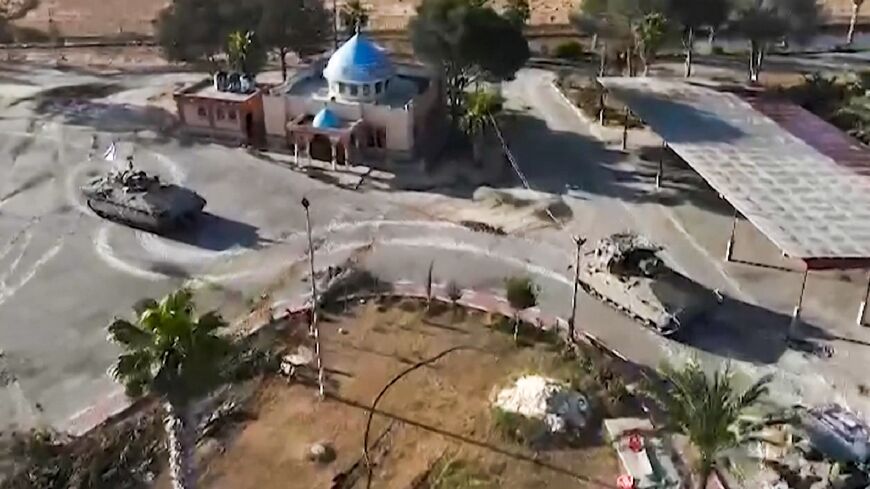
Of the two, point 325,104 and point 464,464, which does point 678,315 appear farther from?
point 325,104

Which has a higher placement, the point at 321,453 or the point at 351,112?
the point at 351,112

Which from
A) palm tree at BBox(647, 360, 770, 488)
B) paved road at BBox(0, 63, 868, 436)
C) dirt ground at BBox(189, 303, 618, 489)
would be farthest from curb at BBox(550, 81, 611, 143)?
palm tree at BBox(647, 360, 770, 488)

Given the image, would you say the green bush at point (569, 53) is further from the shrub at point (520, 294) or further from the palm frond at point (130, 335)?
the palm frond at point (130, 335)

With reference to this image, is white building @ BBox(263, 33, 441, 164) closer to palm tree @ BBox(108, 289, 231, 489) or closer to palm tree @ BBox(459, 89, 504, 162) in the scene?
palm tree @ BBox(459, 89, 504, 162)

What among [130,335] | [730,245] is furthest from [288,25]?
[130,335]

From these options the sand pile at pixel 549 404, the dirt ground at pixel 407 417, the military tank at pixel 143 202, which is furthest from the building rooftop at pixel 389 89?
the sand pile at pixel 549 404

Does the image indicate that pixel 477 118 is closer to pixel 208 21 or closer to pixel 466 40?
pixel 466 40
